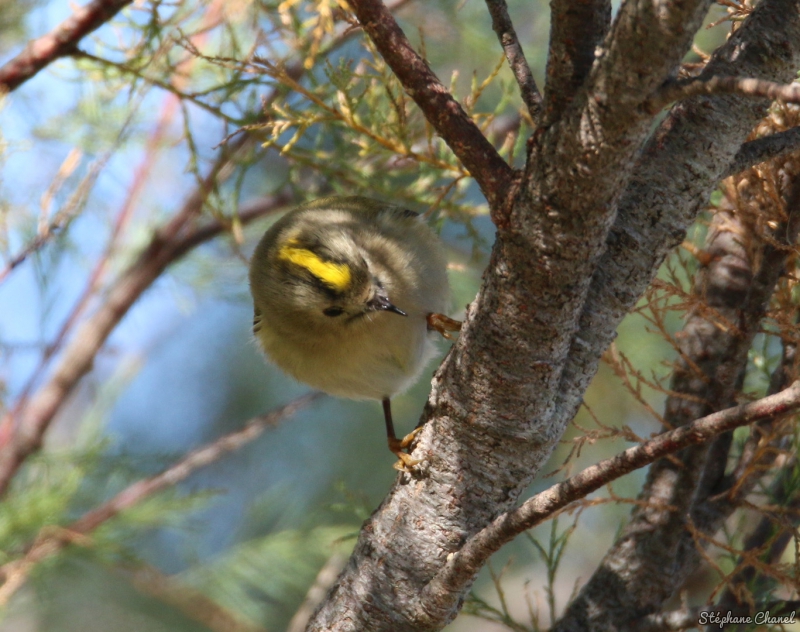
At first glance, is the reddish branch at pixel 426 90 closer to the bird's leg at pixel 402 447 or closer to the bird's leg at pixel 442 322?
the bird's leg at pixel 402 447

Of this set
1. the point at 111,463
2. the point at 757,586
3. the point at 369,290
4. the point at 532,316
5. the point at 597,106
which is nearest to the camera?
the point at 597,106

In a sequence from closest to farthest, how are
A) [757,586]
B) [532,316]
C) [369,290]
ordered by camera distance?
[532,316] → [757,586] → [369,290]

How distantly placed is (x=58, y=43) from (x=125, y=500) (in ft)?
4.47

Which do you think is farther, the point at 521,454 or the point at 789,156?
the point at 789,156

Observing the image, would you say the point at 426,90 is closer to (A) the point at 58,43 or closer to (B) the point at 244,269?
(A) the point at 58,43

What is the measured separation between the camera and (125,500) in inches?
94.1

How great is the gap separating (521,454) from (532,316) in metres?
0.28

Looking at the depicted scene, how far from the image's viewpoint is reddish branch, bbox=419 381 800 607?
856mm

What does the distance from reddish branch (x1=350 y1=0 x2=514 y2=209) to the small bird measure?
0.77 meters

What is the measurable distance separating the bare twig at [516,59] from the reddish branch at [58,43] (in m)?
1.11

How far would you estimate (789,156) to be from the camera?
1443 millimetres

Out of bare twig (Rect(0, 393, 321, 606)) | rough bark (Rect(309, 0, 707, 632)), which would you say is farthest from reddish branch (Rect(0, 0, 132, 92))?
bare twig (Rect(0, 393, 321, 606))

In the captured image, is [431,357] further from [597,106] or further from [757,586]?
[597,106]

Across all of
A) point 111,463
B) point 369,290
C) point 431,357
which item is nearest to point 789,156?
point 369,290
